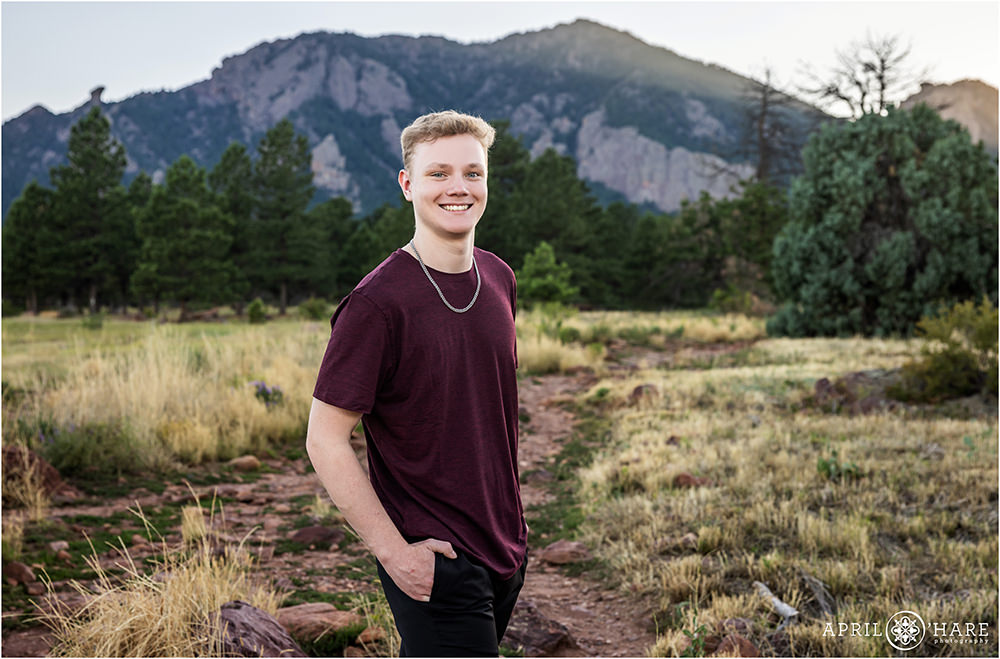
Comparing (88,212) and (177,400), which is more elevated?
(88,212)

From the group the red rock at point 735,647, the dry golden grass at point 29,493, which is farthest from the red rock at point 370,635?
the dry golden grass at point 29,493

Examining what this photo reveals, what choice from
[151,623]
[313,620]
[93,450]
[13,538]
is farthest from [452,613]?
[93,450]

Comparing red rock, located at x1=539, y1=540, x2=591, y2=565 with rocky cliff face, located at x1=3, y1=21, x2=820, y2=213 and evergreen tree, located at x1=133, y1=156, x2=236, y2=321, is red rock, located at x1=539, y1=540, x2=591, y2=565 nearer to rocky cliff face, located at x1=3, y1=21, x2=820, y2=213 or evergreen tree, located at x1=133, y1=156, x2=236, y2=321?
evergreen tree, located at x1=133, y1=156, x2=236, y2=321

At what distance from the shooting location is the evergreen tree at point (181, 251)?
3534cm

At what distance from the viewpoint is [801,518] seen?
16.2ft

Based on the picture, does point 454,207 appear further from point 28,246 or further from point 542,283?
point 28,246

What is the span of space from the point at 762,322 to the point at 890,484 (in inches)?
787

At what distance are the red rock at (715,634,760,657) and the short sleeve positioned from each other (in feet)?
8.11

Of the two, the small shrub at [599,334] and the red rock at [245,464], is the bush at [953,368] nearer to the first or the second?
the red rock at [245,464]

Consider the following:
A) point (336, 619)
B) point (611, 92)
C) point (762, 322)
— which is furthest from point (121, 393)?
point (611, 92)

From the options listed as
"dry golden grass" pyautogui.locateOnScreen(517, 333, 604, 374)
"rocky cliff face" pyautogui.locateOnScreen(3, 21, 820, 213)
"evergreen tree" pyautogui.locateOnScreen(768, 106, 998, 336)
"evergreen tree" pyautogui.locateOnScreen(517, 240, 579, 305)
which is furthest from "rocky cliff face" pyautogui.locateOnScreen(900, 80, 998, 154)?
"rocky cliff face" pyautogui.locateOnScreen(3, 21, 820, 213)

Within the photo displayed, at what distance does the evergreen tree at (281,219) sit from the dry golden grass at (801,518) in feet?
121

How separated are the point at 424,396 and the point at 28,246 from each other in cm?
4668

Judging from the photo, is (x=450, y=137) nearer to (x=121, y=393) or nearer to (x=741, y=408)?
(x=121, y=393)
